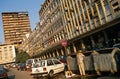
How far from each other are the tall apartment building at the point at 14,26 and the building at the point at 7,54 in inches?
424

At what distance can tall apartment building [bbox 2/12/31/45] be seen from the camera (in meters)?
149

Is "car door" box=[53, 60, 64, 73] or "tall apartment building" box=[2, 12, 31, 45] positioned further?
"tall apartment building" box=[2, 12, 31, 45]

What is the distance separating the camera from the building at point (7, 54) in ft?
447

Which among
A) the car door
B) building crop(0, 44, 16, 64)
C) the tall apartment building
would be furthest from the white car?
the tall apartment building

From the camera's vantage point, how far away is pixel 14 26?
15138 centimetres

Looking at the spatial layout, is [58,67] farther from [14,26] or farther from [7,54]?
[14,26]

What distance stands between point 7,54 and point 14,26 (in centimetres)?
2502

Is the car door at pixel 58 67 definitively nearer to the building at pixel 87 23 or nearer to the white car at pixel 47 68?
the white car at pixel 47 68

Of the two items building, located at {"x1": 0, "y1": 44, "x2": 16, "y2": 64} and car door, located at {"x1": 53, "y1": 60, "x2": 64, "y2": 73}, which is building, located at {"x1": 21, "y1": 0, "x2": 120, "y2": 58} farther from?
building, located at {"x1": 0, "y1": 44, "x2": 16, "y2": 64}

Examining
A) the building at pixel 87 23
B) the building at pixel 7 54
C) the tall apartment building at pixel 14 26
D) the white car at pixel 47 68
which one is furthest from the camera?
the tall apartment building at pixel 14 26

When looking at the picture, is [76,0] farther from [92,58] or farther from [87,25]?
[92,58]

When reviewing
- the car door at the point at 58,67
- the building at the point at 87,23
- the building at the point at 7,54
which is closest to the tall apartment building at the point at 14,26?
the building at the point at 7,54

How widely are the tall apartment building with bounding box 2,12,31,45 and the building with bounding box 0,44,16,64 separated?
10.8m

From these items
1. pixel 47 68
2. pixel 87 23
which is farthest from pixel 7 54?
pixel 47 68
